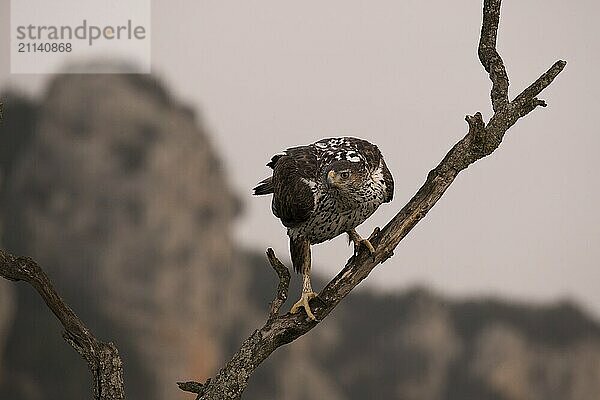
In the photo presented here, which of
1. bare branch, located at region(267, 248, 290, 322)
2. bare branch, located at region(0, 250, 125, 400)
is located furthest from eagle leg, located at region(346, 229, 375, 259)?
bare branch, located at region(0, 250, 125, 400)

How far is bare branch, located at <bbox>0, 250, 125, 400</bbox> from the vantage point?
219 centimetres

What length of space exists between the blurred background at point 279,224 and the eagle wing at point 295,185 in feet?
4.25

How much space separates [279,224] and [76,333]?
5.44 ft

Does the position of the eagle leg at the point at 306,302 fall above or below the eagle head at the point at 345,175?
below

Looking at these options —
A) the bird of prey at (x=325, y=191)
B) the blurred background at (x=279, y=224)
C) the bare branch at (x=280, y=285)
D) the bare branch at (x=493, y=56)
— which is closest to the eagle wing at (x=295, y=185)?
the bird of prey at (x=325, y=191)

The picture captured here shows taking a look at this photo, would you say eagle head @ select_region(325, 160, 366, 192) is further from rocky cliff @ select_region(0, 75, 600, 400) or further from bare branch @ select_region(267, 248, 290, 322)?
rocky cliff @ select_region(0, 75, 600, 400)

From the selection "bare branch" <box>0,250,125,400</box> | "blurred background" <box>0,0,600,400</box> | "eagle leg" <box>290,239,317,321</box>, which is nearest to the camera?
"bare branch" <box>0,250,125,400</box>

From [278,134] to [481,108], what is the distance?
907 mm

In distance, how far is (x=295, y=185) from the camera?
2.36 metres

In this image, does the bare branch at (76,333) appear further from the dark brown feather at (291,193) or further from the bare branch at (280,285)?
the dark brown feather at (291,193)

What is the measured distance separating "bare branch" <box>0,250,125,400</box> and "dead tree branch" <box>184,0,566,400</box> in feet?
0.79

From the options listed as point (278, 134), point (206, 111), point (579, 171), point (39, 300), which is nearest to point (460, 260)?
point (579, 171)

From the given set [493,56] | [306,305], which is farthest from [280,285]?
[493,56]

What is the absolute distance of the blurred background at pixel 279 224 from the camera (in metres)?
3.78
